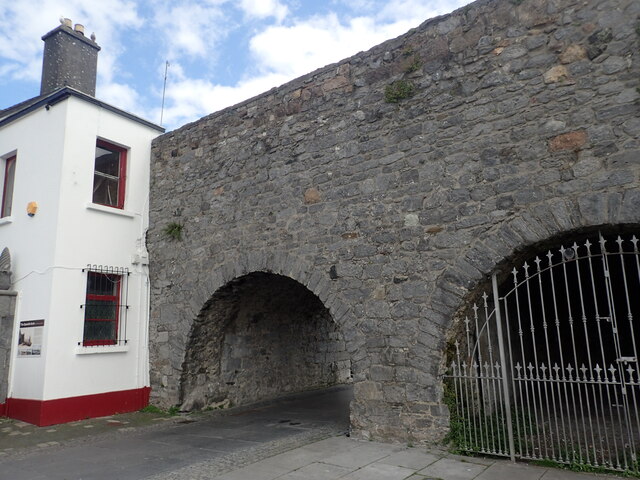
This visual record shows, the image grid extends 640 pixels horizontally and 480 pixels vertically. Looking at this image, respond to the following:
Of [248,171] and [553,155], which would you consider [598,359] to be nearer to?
[553,155]

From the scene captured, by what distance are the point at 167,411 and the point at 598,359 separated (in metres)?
7.76

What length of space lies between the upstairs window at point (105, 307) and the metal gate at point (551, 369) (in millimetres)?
5134

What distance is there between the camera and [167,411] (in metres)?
7.43

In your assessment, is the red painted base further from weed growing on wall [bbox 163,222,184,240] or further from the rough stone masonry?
weed growing on wall [bbox 163,222,184,240]

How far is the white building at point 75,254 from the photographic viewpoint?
6.89m

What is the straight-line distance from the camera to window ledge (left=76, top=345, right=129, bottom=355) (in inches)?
276

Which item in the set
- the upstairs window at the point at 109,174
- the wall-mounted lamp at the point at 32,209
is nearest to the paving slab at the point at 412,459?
the upstairs window at the point at 109,174

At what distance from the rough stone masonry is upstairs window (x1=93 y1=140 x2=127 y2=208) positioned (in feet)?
6.49

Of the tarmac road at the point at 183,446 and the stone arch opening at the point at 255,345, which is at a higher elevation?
the stone arch opening at the point at 255,345

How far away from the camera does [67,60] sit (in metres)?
8.88

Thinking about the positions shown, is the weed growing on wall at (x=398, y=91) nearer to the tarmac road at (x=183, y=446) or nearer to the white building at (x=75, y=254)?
the tarmac road at (x=183, y=446)


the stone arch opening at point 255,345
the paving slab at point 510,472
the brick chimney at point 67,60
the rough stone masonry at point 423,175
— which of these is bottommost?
the paving slab at point 510,472

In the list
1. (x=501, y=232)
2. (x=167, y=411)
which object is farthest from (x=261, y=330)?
(x=501, y=232)

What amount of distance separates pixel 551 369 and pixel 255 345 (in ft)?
16.9
